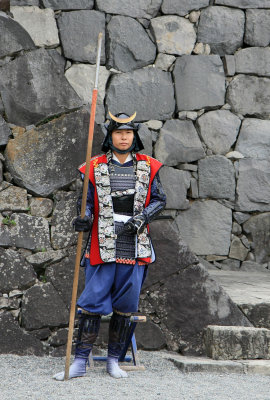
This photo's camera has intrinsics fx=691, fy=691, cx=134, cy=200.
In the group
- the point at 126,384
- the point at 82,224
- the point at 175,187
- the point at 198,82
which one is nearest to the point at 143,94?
the point at 198,82

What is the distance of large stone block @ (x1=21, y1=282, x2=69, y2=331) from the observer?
4312mm

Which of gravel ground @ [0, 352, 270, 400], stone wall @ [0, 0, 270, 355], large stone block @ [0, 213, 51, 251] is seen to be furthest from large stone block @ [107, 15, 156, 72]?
gravel ground @ [0, 352, 270, 400]

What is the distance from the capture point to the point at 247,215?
7.20 m

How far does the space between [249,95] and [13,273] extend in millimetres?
3842

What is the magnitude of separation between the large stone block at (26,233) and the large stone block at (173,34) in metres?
3.19

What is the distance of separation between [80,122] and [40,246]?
2.77ft

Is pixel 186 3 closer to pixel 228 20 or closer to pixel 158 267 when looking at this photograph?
pixel 228 20

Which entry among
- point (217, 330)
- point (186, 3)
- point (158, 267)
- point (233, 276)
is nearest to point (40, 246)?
point (158, 267)

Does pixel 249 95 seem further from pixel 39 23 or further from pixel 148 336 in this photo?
pixel 148 336

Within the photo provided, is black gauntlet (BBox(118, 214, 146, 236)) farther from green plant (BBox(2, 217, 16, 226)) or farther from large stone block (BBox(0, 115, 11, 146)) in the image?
large stone block (BBox(0, 115, 11, 146))

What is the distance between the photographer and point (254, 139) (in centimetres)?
725

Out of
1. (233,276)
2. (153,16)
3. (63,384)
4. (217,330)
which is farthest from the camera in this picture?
(153,16)

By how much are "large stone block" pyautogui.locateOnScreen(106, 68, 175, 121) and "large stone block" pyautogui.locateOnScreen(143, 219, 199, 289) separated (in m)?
2.50

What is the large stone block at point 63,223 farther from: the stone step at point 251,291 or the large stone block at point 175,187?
the large stone block at point 175,187
